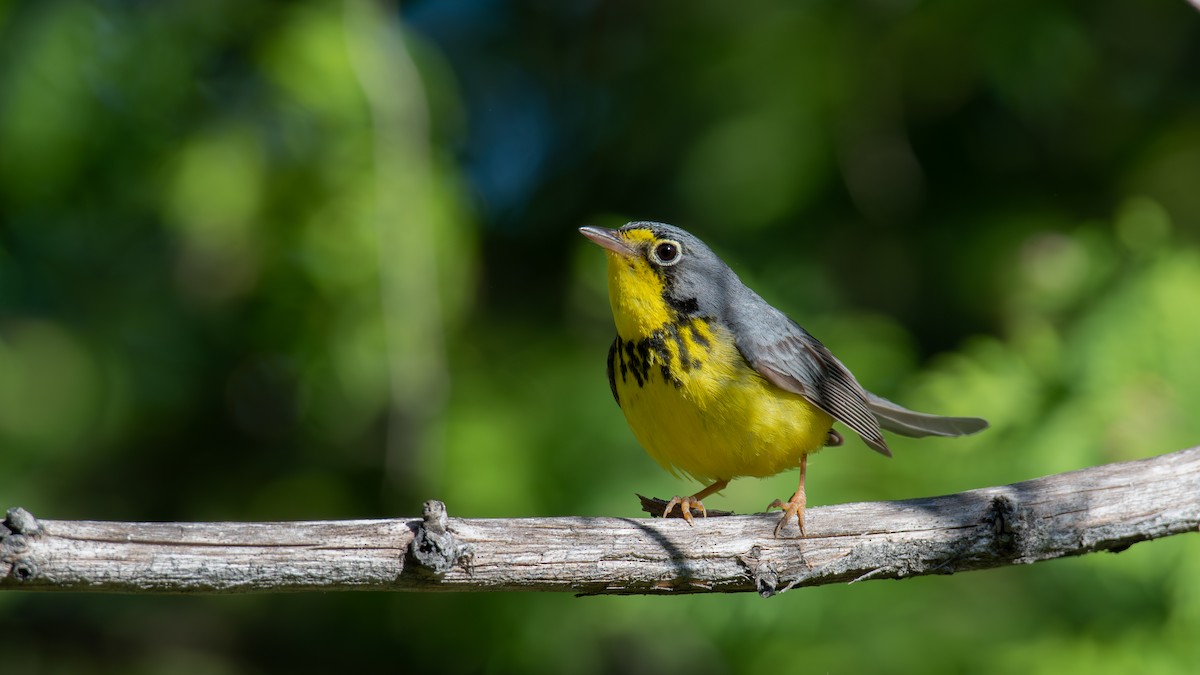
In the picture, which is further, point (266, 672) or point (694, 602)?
point (266, 672)

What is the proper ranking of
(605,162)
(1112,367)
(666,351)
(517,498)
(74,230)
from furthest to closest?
(605,162) → (74,230) → (517,498) → (1112,367) → (666,351)

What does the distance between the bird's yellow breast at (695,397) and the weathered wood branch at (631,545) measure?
0.54m

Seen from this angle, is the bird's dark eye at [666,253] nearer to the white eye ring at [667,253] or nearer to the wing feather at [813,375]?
the white eye ring at [667,253]

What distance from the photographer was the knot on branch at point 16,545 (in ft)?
11.1

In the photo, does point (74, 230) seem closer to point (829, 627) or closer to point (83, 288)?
point (83, 288)

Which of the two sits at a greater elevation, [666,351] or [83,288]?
[83,288]

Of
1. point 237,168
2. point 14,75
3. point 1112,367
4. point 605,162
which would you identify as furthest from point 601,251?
point 14,75

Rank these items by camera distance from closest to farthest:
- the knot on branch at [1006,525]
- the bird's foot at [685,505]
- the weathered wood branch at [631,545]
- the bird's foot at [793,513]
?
1. the weathered wood branch at [631,545]
2. the knot on branch at [1006,525]
3. the bird's foot at [793,513]
4. the bird's foot at [685,505]

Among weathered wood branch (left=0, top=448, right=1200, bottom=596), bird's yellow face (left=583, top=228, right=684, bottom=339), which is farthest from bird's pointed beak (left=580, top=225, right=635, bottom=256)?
weathered wood branch (left=0, top=448, right=1200, bottom=596)

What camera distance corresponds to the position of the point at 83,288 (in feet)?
25.3

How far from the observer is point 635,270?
5.23 metres

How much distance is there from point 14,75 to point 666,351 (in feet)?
13.7

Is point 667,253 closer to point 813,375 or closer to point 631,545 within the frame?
point 813,375

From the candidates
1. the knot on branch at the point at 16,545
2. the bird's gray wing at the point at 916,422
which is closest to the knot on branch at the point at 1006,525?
the bird's gray wing at the point at 916,422
